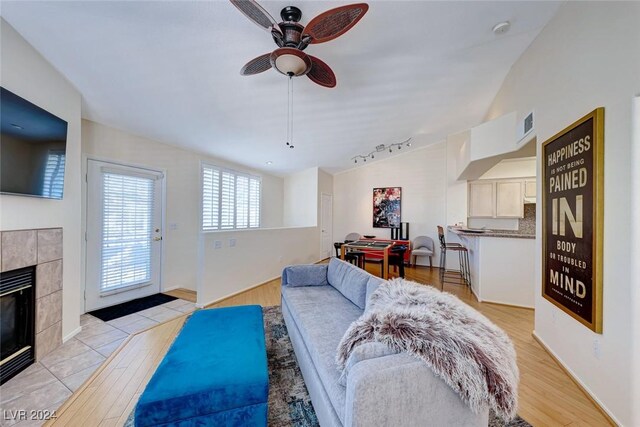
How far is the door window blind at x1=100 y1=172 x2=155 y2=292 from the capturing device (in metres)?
3.19

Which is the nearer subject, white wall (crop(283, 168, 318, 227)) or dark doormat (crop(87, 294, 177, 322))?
dark doormat (crop(87, 294, 177, 322))

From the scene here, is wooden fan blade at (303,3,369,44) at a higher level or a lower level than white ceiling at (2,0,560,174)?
lower

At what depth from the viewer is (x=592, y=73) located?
168cm

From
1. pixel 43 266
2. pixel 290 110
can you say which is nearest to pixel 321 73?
pixel 290 110

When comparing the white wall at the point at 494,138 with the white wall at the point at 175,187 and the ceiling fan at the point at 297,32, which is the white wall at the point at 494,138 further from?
Result: the white wall at the point at 175,187

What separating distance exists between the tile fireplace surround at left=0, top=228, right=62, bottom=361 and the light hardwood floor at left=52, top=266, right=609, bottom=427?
24.4 inches

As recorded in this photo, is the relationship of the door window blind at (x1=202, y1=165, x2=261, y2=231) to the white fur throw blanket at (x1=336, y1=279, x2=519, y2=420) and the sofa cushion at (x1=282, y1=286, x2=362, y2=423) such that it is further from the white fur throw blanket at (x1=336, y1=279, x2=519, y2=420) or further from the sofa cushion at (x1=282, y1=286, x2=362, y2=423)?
the white fur throw blanket at (x1=336, y1=279, x2=519, y2=420)

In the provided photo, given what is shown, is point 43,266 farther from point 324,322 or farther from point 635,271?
point 635,271

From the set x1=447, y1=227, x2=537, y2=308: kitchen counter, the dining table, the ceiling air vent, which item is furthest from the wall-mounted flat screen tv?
x1=447, y1=227, x2=537, y2=308: kitchen counter

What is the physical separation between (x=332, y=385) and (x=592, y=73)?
8.93 feet

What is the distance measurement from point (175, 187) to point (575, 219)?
4.99 meters

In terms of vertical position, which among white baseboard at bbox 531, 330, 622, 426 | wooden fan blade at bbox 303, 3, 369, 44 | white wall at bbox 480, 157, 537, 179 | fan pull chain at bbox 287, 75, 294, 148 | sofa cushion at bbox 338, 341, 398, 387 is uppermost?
fan pull chain at bbox 287, 75, 294, 148

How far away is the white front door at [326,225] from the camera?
6.50 m

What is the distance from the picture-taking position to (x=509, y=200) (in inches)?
193
